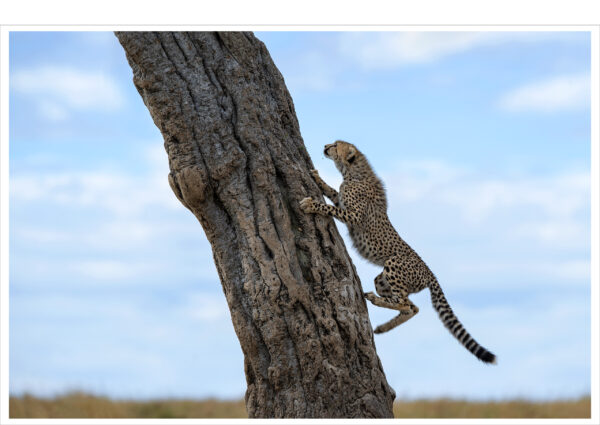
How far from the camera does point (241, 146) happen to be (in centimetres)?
577

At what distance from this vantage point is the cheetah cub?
264 inches

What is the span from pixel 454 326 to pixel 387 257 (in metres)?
1.02

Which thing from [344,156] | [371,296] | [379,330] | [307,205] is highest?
[344,156]

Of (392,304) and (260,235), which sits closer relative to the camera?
(260,235)

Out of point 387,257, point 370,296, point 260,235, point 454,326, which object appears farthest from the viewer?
point 387,257

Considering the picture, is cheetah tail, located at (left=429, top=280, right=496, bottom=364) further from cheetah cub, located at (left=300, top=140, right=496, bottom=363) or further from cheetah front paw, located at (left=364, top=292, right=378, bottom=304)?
cheetah front paw, located at (left=364, top=292, right=378, bottom=304)

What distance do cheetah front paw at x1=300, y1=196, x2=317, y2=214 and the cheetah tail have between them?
2042 mm

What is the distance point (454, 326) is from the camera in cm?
688

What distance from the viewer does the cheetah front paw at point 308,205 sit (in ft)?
19.1

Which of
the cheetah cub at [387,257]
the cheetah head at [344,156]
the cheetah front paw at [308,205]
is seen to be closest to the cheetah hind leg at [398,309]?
the cheetah cub at [387,257]

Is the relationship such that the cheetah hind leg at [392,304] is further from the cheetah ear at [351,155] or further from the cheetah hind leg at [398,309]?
the cheetah ear at [351,155]

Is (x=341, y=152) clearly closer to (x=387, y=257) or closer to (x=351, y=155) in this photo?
(x=351, y=155)

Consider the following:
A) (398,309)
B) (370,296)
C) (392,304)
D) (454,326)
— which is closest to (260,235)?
(370,296)
